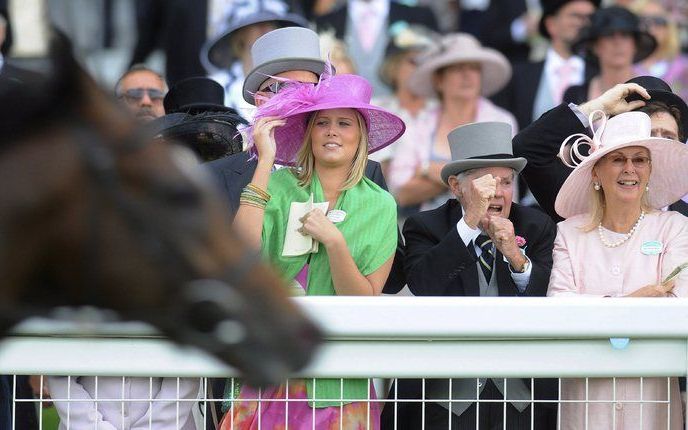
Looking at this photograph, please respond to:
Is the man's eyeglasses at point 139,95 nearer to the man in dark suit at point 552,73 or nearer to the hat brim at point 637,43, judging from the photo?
the man in dark suit at point 552,73

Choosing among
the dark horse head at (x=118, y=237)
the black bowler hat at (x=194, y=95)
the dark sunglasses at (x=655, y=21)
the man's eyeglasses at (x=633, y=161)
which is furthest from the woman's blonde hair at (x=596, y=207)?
the dark sunglasses at (x=655, y=21)

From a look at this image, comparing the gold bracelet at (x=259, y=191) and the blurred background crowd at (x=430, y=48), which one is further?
the blurred background crowd at (x=430, y=48)

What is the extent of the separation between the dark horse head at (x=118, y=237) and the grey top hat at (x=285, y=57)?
10.2 feet

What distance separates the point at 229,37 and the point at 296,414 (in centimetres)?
371

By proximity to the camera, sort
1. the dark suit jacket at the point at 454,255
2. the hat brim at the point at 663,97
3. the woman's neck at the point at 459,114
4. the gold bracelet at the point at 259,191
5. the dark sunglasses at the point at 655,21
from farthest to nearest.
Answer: the dark sunglasses at the point at 655,21
the woman's neck at the point at 459,114
the hat brim at the point at 663,97
the dark suit jacket at the point at 454,255
the gold bracelet at the point at 259,191

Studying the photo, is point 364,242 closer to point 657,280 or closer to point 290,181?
point 290,181

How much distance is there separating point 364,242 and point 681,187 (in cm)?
132

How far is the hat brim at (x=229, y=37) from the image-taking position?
23.9 feet

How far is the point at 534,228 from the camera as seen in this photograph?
208 inches

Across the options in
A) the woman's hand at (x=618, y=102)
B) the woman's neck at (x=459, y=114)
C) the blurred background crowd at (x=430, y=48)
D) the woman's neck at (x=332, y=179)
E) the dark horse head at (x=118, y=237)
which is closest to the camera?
the dark horse head at (x=118, y=237)

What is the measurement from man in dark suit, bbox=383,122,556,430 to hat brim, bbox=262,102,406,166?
0.89 feet

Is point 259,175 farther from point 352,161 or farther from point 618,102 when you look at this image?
point 618,102

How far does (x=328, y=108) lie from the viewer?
522cm

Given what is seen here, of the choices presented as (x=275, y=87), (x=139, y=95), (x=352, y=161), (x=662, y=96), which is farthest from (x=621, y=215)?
(x=139, y=95)
